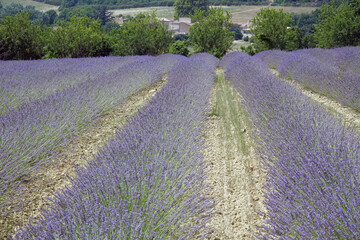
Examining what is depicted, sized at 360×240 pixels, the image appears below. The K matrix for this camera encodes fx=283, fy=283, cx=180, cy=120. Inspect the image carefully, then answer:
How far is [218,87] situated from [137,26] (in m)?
10.3

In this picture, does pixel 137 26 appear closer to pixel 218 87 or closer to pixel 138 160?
pixel 218 87

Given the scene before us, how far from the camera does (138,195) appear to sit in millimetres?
1528

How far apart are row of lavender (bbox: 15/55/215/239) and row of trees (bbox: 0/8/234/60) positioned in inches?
513

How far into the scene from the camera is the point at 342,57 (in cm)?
769

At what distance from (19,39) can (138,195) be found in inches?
570

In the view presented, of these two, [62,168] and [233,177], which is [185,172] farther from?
[62,168]

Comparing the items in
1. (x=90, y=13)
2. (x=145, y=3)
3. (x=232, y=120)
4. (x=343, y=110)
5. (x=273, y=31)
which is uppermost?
(x=145, y=3)

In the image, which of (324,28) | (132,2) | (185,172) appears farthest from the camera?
(132,2)

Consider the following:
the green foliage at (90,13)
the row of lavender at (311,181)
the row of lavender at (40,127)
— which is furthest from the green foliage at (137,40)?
the green foliage at (90,13)

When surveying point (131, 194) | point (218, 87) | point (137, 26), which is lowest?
point (218, 87)

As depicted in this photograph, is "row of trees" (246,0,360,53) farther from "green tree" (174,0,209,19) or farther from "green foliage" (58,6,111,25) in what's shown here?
"green tree" (174,0,209,19)

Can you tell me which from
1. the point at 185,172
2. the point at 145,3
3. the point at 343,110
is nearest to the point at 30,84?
the point at 185,172

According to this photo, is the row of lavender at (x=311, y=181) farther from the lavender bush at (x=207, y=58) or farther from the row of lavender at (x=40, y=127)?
the lavender bush at (x=207, y=58)

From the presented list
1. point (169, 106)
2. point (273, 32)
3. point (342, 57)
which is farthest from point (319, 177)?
point (273, 32)
